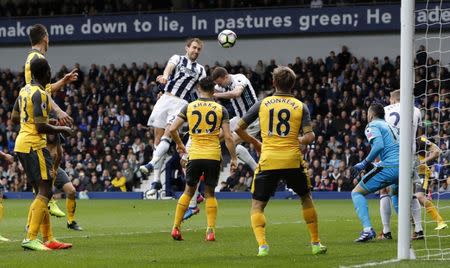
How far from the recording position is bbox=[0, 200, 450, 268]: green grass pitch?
9.70 meters

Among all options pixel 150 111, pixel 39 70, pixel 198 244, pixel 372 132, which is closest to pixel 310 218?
pixel 198 244

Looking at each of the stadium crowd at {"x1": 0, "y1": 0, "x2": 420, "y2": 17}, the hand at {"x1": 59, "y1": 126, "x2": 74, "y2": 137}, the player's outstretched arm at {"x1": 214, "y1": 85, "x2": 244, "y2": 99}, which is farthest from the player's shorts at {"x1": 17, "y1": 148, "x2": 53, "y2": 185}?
the stadium crowd at {"x1": 0, "y1": 0, "x2": 420, "y2": 17}

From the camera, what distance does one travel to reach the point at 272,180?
10.2 meters

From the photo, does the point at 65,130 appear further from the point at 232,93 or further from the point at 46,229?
the point at 232,93

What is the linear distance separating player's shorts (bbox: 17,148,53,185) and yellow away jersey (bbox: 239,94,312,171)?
2601mm

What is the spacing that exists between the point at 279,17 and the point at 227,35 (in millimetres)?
18936

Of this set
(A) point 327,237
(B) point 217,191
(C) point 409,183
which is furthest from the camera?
(B) point 217,191

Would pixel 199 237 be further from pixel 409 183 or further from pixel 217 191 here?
Result: pixel 217 191

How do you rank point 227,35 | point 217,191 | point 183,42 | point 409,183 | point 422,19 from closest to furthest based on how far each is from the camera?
point 409,183 < point 227,35 < point 217,191 < point 422,19 < point 183,42

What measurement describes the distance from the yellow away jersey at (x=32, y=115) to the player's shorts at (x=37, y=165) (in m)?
0.06

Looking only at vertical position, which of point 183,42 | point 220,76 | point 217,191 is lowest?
point 217,191

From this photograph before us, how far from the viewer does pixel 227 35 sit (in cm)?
1738

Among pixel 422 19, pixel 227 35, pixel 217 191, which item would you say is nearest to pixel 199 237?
pixel 227 35

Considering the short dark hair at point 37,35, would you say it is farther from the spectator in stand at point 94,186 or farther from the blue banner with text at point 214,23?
the blue banner with text at point 214,23
